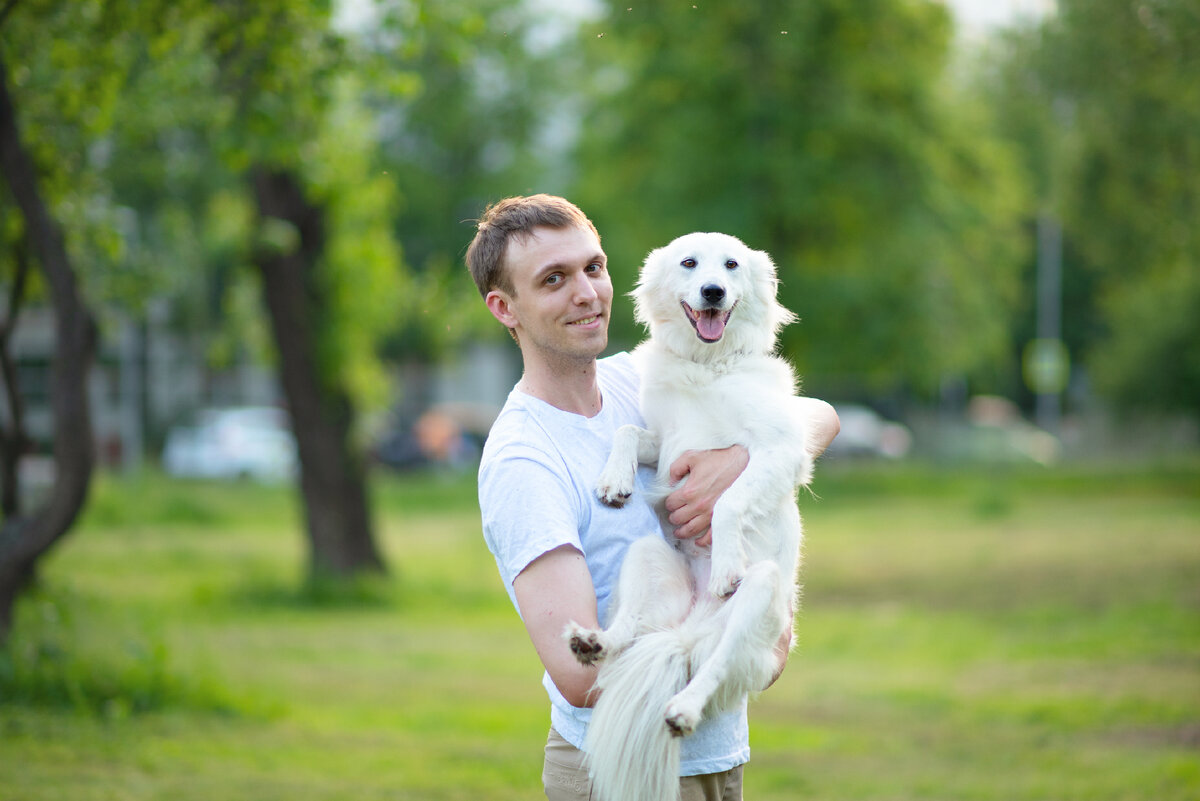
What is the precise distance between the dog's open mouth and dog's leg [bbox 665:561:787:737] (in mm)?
823

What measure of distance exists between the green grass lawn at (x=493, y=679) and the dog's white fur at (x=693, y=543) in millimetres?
3548

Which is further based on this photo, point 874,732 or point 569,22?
point 569,22

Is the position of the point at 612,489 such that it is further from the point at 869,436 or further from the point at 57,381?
the point at 869,436

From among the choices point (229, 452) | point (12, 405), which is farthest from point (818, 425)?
point (229, 452)

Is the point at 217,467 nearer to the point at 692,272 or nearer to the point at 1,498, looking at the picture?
the point at 1,498

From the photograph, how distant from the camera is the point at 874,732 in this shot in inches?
309

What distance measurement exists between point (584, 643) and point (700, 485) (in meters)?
0.78

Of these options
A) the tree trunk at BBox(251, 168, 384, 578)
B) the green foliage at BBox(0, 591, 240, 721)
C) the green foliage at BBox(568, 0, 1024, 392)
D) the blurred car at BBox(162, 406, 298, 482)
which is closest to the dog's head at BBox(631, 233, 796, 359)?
the green foliage at BBox(0, 591, 240, 721)

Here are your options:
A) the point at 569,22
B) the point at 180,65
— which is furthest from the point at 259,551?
the point at 569,22

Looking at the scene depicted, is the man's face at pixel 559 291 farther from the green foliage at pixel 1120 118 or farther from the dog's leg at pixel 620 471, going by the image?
the green foliage at pixel 1120 118

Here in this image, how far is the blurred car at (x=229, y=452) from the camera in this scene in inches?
1178

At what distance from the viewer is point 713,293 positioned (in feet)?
11.7

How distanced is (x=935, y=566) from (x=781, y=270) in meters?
10.0

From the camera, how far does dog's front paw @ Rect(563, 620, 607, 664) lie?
268 cm
